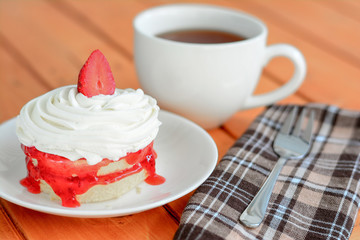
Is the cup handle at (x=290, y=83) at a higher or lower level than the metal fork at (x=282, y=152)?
higher

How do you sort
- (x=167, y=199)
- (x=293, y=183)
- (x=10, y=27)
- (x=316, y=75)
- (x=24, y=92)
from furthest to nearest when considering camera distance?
(x=10, y=27) → (x=316, y=75) → (x=24, y=92) → (x=293, y=183) → (x=167, y=199)

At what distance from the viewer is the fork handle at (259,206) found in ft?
2.67

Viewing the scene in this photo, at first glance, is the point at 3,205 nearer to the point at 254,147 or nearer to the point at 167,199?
the point at 167,199

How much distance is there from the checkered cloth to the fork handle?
1 cm

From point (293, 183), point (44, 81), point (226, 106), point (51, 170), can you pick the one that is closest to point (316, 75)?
point (226, 106)

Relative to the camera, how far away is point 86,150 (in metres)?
0.80

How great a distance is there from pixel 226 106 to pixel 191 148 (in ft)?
0.61

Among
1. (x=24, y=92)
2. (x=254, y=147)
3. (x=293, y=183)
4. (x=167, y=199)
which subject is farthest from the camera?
(x=24, y=92)

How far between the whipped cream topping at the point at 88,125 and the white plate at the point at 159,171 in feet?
0.29

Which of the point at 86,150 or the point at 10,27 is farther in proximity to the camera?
the point at 10,27

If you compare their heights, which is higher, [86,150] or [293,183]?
[86,150]

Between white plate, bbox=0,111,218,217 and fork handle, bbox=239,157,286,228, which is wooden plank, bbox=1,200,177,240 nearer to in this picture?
white plate, bbox=0,111,218,217

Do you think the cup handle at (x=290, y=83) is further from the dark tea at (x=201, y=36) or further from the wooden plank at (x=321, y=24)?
the wooden plank at (x=321, y=24)

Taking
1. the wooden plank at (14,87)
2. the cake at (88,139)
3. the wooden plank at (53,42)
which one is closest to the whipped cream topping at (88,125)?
the cake at (88,139)
